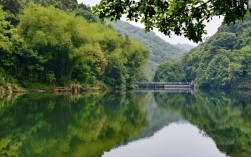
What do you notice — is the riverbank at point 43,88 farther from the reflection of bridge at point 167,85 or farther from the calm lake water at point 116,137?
the reflection of bridge at point 167,85

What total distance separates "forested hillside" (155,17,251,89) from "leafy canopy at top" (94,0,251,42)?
81952mm

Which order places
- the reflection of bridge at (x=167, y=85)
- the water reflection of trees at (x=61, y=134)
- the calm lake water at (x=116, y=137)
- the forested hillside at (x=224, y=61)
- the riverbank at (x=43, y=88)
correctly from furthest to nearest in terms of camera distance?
the reflection of bridge at (x=167, y=85)
the forested hillside at (x=224, y=61)
the riverbank at (x=43, y=88)
the calm lake water at (x=116, y=137)
the water reflection of trees at (x=61, y=134)

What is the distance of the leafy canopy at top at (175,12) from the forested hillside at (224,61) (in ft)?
269

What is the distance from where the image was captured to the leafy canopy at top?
816cm

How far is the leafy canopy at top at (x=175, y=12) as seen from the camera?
8.16m

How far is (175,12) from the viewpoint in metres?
8.65

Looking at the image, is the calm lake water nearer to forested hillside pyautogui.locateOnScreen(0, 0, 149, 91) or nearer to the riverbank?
the riverbank

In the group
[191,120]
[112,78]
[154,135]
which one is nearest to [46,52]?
[112,78]

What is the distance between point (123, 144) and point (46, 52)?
3849 centimetres

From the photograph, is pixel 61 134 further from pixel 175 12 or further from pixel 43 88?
pixel 43 88

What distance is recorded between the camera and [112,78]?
248 feet

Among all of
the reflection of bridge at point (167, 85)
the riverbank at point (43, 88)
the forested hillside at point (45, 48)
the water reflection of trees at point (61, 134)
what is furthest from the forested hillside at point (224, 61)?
the water reflection of trees at point (61, 134)

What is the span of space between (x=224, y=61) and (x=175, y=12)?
94401mm

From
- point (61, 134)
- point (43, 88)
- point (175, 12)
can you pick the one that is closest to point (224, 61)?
point (43, 88)
